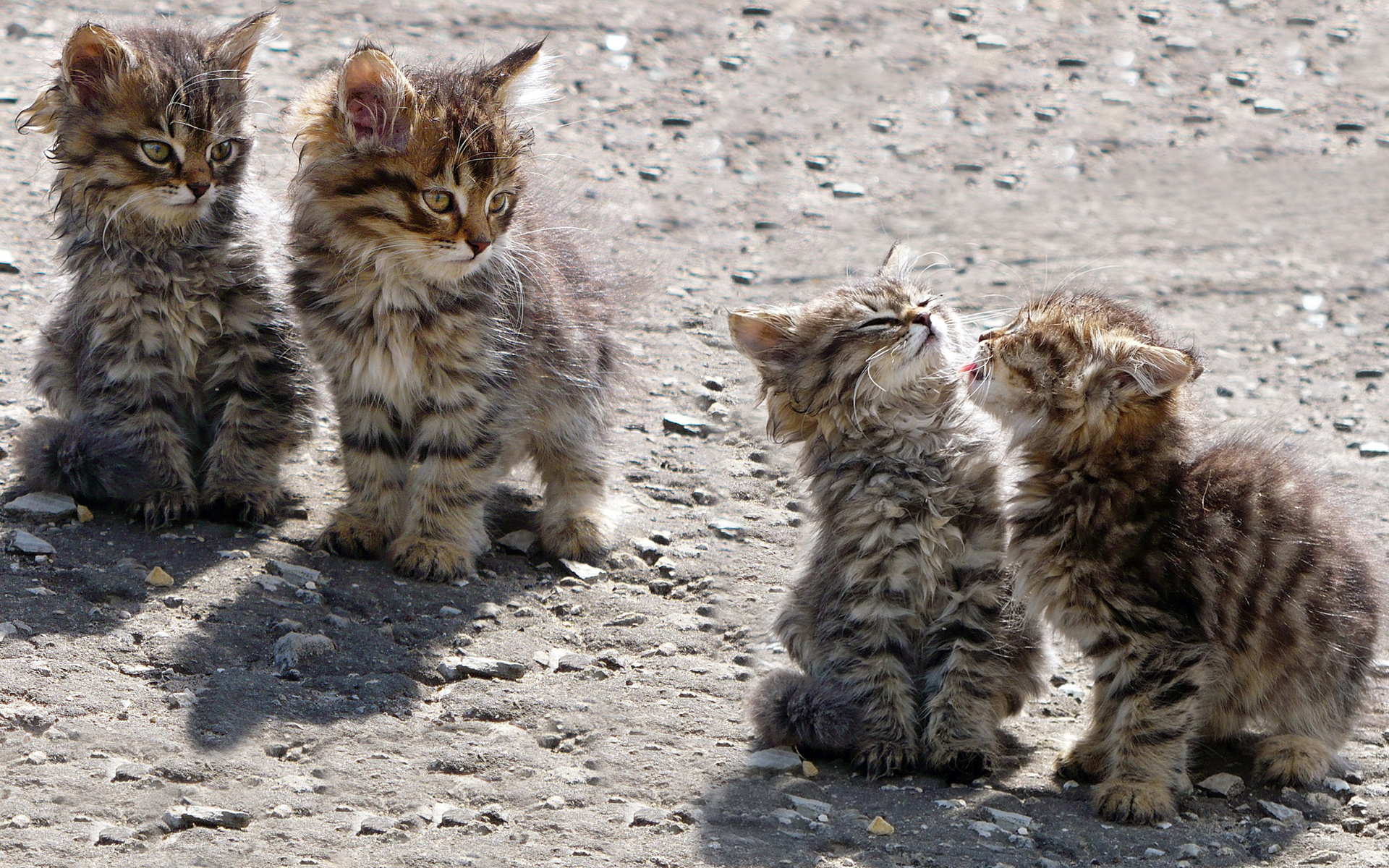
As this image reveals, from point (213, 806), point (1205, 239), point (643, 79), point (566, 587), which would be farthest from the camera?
point (643, 79)

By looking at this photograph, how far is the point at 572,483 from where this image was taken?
17.5 feet

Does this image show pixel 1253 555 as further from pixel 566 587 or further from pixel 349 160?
pixel 349 160

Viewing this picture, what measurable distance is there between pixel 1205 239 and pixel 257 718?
22.1ft

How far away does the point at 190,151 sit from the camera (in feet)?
15.4

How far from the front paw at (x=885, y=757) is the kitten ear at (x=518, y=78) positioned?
2.44 m

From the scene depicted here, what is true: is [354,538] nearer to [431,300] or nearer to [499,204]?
[431,300]

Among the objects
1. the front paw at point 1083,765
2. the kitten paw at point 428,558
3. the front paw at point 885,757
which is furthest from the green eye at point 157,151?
the front paw at point 1083,765

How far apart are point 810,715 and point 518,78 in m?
2.39

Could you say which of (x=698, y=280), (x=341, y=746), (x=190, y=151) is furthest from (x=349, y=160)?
(x=698, y=280)

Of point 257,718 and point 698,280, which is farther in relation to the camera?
point 698,280

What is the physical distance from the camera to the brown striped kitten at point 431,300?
4480 mm

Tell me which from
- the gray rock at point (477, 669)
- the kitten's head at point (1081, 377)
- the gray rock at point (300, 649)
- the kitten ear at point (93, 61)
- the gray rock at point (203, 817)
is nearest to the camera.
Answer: the gray rock at point (203, 817)

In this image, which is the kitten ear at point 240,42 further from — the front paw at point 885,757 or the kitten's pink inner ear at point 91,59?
the front paw at point 885,757

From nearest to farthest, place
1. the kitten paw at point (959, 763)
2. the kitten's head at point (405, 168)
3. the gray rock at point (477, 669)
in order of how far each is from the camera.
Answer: the kitten paw at point (959, 763)
the gray rock at point (477, 669)
the kitten's head at point (405, 168)
